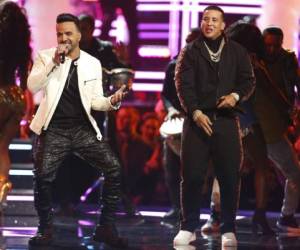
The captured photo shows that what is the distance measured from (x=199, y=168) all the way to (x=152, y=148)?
4.18 metres

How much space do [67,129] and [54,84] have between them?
1.27 ft

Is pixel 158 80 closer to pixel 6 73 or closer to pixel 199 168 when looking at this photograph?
pixel 6 73

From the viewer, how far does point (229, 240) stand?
7656mm

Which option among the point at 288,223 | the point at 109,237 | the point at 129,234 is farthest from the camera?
the point at 288,223

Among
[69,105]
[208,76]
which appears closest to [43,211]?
[69,105]

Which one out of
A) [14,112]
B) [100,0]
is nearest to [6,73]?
[14,112]

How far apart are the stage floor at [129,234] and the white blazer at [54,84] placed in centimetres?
94

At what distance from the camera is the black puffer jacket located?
24.7 ft

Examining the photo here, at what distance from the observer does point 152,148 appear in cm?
1175

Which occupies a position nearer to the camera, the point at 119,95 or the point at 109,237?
the point at 119,95

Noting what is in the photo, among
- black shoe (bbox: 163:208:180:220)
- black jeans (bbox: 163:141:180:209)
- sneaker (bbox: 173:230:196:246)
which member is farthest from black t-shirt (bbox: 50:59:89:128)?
black shoe (bbox: 163:208:180:220)

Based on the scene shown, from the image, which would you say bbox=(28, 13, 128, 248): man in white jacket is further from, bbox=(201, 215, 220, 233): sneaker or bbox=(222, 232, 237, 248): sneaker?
bbox=(201, 215, 220, 233): sneaker

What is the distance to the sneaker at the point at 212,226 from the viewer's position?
870cm

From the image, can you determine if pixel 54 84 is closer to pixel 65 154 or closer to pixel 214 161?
pixel 65 154
